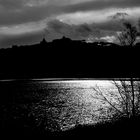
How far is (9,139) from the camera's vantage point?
88.8 ft

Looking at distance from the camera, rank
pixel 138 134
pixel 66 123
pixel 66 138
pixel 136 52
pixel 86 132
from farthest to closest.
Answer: pixel 66 123
pixel 136 52
pixel 86 132
pixel 66 138
pixel 138 134

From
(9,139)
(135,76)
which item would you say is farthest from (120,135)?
(9,139)

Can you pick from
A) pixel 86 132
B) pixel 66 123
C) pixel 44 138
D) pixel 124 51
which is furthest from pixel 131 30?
pixel 66 123

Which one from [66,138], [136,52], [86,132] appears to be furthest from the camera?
[136,52]

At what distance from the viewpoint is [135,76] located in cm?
2589

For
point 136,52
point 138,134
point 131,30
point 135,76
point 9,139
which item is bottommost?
point 9,139

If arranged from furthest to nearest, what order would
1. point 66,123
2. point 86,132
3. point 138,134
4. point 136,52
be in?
point 66,123, point 136,52, point 86,132, point 138,134

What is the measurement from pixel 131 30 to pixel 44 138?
43.8ft

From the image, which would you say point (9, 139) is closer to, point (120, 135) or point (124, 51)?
point (120, 135)

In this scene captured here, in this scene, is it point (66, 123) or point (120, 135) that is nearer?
point (120, 135)

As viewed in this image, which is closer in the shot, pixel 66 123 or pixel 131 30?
pixel 131 30

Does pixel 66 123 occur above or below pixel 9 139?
below

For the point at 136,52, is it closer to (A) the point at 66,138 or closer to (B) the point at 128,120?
(B) the point at 128,120

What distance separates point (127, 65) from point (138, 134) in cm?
840
